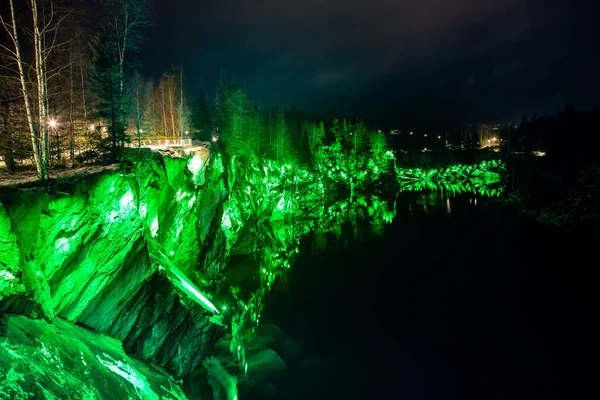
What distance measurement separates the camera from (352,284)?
28109 mm

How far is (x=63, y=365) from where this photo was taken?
7.18 meters

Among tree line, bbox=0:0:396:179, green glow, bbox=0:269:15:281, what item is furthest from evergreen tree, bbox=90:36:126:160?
green glow, bbox=0:269:15:281

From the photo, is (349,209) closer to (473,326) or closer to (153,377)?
(473,326)

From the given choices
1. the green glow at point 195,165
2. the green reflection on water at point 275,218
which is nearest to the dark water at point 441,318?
the green reflection on water at point 275,218

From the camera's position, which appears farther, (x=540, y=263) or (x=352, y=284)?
(x=540, y=263)

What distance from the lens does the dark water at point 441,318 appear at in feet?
54.3

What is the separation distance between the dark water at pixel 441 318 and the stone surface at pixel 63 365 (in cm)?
873

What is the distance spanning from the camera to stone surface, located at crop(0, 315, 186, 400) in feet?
19.8

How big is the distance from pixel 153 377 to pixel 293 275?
761 inches

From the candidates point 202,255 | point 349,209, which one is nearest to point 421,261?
point 202,255

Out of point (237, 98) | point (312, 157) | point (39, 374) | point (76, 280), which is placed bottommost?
point (39, 374)

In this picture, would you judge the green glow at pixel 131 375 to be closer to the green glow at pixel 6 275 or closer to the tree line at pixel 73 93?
the green glow at pixel 6 275

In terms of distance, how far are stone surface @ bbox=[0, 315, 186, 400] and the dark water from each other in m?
8.73

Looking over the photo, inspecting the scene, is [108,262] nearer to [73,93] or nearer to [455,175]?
[73,93]
